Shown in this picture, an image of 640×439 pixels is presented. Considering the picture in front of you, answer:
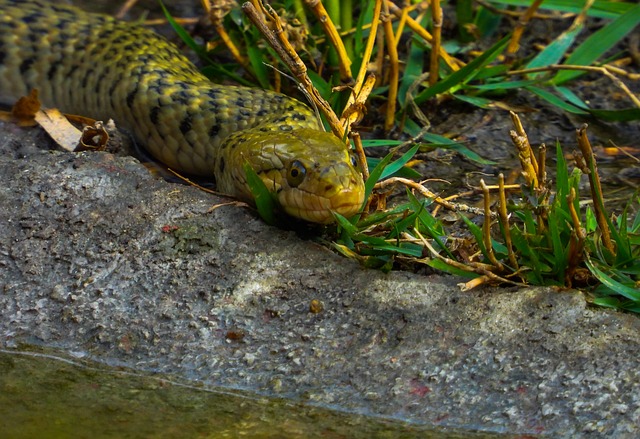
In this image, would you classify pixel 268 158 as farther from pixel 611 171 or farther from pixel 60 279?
pixel 611 171

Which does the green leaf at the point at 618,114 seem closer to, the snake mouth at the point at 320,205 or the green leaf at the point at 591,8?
the green leaf at the point at 591,8

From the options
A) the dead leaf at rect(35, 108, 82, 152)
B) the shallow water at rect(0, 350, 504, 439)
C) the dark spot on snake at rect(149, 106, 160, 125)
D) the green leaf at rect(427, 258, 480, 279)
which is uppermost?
the green leaf at rect(427, 258, 480, 279)

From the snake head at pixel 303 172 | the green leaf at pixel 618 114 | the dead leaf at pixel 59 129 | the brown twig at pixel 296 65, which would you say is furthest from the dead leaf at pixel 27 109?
the green leaf at pixel 618 114

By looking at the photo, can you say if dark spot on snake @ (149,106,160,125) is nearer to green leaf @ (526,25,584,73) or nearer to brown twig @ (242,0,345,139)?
brown twig @ (242,0,345,139)

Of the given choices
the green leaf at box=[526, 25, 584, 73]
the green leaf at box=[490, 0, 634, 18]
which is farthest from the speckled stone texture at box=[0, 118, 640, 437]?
the green leaf at box=[490, 0, 634, 18]

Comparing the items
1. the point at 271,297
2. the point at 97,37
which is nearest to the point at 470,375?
the point at 271,297

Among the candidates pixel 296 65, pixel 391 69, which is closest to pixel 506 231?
pixel 296 65
